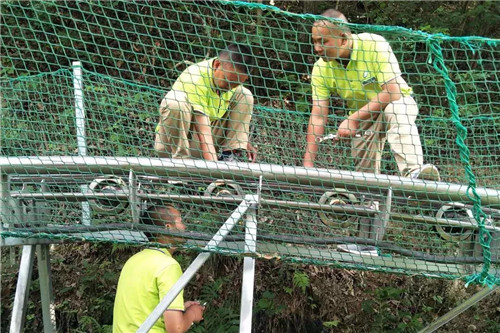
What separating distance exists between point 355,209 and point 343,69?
0.91 meters

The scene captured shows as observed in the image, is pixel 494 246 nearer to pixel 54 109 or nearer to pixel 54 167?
pixel 54 167

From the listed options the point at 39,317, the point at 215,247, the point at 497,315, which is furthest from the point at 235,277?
the point at 215,247

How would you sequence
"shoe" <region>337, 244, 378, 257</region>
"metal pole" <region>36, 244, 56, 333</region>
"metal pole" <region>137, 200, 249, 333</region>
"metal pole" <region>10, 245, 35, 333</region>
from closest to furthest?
"metal pole" <region>137, 200, 249, 333</region> < "shoe" <region>337, 244, 378, 257</region> < "metal pole" <region>10, 245, 35, 333</region> < "metal pole" <region>36, 244, 56, 333</region>

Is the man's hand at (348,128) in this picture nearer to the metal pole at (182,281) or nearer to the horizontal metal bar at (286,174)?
the horizontal metal bar at (286,174)

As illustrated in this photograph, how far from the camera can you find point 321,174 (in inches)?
149

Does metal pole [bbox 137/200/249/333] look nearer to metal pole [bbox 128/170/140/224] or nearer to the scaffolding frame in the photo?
the scaffolding frame

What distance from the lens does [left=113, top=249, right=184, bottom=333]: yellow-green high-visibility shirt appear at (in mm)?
3875

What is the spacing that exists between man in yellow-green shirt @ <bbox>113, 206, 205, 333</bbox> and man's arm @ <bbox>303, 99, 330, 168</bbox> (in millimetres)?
875

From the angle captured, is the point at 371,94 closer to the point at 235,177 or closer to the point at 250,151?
the point at 250,151

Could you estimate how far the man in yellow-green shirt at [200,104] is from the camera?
4188 mm

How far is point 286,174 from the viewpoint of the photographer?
12.4 ft

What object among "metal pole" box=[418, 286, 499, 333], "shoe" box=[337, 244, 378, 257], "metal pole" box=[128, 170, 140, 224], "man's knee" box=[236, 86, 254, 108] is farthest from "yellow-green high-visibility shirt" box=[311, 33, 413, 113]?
"metal pole" box=[418, 286, 499, 333]

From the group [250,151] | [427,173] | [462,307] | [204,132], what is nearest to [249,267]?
[204,132]

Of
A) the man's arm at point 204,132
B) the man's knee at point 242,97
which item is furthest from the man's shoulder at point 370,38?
the man's arm at point 204,132
